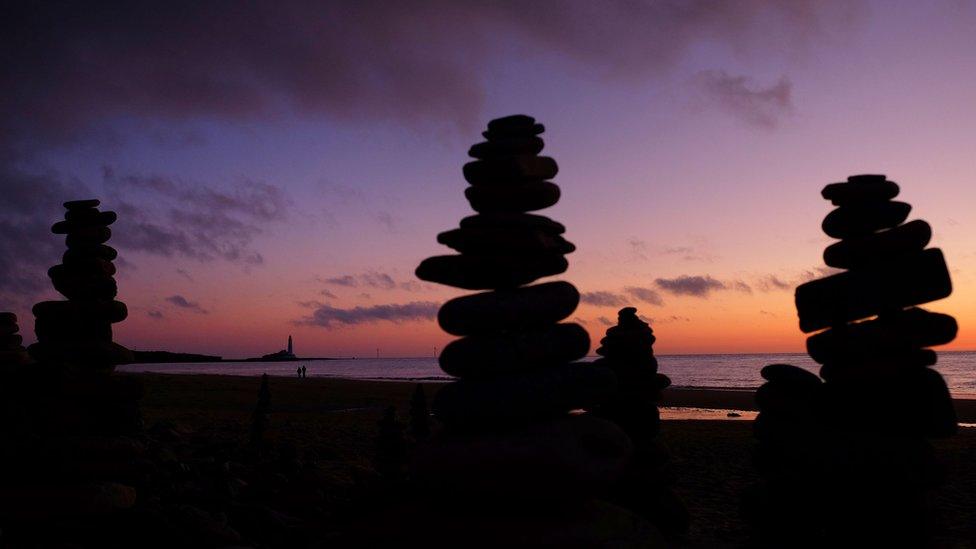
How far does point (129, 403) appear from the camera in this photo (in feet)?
33.8

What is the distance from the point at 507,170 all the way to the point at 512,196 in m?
0.34

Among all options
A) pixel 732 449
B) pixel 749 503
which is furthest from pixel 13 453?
pixel 732 449

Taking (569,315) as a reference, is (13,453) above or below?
below

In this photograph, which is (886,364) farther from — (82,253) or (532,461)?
(82,253)

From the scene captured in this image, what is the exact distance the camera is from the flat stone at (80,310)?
10305 mm

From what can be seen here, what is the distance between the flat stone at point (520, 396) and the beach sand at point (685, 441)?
167 inches

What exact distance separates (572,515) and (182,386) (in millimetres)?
59770

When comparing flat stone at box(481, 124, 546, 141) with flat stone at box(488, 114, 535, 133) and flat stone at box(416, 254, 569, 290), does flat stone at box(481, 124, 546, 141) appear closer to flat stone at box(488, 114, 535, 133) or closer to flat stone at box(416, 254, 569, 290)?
flat stone at box(488, 114, 535, 133)

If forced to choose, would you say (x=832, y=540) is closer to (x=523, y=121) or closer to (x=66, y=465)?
(x=523, y=121)

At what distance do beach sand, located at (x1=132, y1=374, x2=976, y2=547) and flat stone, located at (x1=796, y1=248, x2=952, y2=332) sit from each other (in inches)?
129

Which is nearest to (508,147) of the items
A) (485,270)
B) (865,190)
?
(485,270)

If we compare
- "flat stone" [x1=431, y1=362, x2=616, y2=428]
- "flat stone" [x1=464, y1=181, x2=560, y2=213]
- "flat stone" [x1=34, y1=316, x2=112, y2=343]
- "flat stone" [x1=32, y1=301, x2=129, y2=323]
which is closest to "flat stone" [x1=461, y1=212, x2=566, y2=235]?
"flat stone" [x1=464, y1=181, x2=560, y2=213]

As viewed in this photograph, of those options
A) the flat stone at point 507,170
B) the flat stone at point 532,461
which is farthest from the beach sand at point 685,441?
the flat stone at point 507,170

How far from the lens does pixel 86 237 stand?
10.7 m
